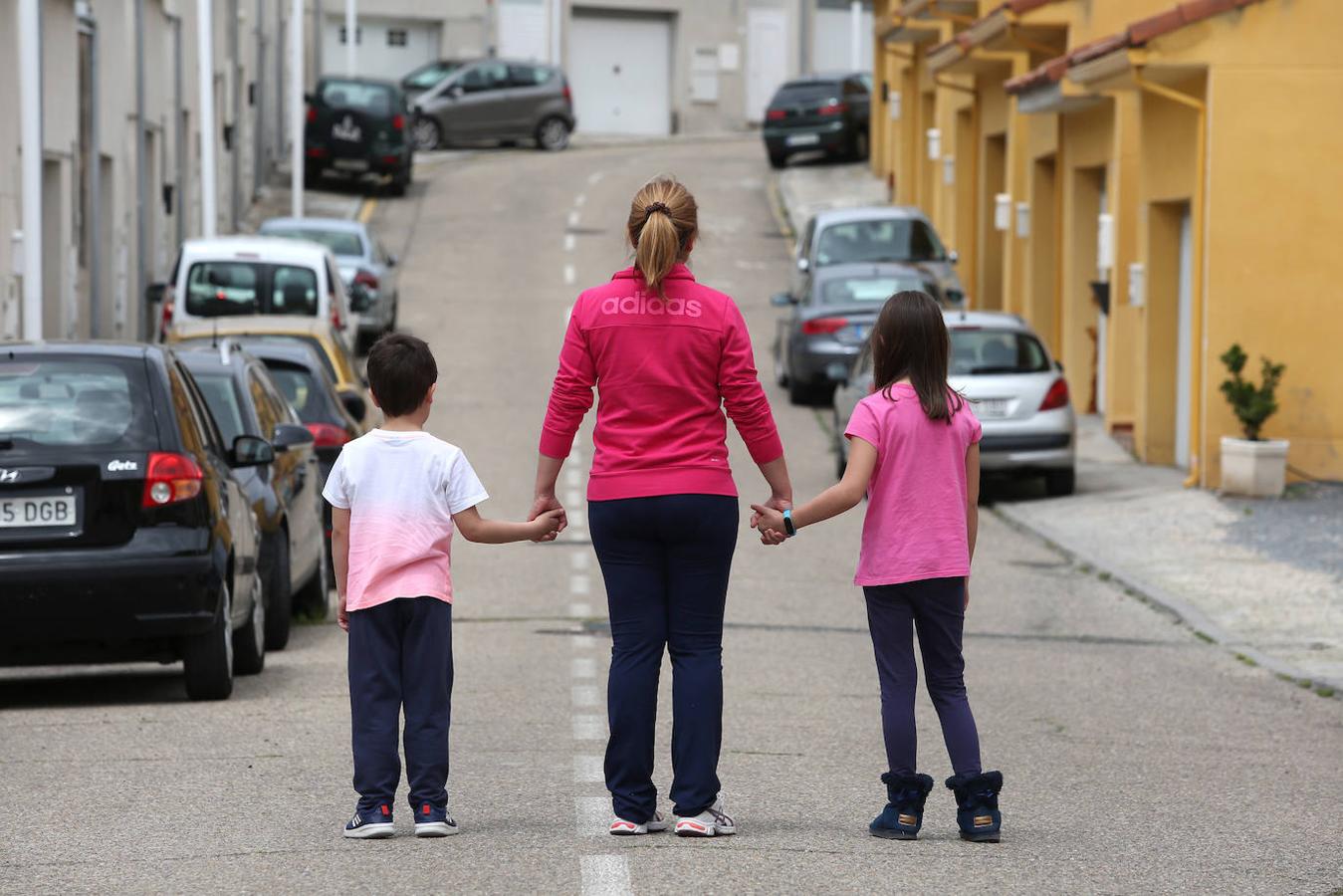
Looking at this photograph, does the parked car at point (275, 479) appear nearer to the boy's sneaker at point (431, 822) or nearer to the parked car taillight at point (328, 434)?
the parked car taillight at point (328, 434)

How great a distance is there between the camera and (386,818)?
6.83 m

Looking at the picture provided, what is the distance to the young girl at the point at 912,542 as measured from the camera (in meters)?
6.88

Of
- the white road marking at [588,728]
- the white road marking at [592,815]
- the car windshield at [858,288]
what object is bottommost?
the white road marking at [588,728]

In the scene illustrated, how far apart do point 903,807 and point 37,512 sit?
4284 millimetres

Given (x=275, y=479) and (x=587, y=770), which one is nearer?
(x=587, y=770)

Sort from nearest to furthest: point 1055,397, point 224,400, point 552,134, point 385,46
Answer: point 224,400
point 1055,397
point 552,134
point 385,46

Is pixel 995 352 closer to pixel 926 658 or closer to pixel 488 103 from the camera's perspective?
pixel 926 658

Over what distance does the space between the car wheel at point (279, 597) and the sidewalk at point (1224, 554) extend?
199 inches

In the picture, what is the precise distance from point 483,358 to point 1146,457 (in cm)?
998

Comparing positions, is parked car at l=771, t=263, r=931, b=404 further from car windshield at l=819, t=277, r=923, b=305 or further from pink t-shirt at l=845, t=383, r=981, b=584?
pink t-shirt at l=845, t=383, r=981, b=584

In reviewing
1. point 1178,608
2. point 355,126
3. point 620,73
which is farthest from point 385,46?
point 1178,608

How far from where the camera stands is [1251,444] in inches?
754

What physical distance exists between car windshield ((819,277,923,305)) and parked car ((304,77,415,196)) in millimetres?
18438

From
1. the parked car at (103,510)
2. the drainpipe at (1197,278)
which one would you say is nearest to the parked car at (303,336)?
the parked car at (103,510)
